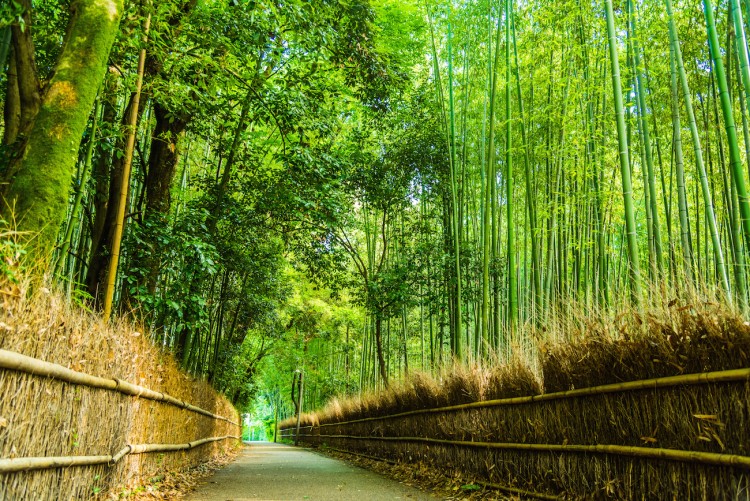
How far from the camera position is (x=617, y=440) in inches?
109

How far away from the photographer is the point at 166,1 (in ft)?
13.8

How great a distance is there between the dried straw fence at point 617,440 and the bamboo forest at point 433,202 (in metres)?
0.01

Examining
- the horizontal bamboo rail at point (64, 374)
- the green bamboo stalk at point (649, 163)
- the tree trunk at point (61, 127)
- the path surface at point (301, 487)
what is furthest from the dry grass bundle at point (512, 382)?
the tree trunk at point (61, 127)

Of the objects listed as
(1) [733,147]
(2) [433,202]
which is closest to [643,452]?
(1) [733,147]

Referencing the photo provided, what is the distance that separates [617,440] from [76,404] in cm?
270

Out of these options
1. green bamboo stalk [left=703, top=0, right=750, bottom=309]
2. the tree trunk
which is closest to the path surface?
the tree trunk

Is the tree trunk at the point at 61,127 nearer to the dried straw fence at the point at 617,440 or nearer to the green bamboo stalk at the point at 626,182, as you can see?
the dried straw fence at the point at 617,440

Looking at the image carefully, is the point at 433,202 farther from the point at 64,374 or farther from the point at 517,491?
the point at 64,374

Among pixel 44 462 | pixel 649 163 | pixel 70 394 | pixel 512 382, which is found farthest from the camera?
pixel 649 163

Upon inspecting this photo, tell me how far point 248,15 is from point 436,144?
14.3ft

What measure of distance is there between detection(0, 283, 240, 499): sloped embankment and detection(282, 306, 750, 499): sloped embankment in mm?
2593

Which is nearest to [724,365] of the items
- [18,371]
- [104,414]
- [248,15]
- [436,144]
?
[18,371]

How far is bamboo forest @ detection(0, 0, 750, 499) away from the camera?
253cm

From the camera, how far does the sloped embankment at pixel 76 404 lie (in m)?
2.02
